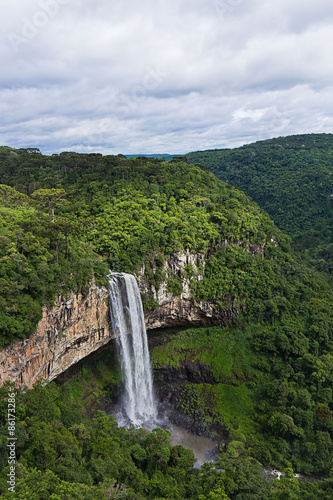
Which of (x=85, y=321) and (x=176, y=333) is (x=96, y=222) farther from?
(x=176, y=333)

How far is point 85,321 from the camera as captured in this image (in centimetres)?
2819

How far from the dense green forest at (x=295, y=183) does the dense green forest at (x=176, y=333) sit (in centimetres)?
2569

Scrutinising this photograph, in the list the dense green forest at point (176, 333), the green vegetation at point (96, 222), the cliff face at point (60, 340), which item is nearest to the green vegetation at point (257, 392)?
the dense green forest at point (176, 333)

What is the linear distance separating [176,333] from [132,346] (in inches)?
294

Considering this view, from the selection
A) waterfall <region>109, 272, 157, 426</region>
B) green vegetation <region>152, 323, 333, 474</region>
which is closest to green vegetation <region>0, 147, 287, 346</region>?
waterfall <region>109, 272, 157, 426</region>

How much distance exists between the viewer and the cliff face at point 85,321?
861 inches

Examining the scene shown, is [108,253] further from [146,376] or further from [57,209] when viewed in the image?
[146,376]

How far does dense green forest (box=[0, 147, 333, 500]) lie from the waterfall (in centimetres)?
206

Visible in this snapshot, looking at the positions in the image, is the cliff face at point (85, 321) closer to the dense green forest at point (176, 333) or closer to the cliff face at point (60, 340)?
the cliff face at point (60, 340)

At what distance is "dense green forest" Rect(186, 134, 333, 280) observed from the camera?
2758 inches

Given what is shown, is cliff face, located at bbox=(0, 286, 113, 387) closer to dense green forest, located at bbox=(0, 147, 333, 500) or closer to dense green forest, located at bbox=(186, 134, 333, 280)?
dense green forest, located at bbox=(0, 147, 333, 500)

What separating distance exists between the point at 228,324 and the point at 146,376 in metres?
11.1

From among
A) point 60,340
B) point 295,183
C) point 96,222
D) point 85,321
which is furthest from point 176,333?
point 295,183

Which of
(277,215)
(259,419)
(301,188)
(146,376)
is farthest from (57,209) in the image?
(301,188)
